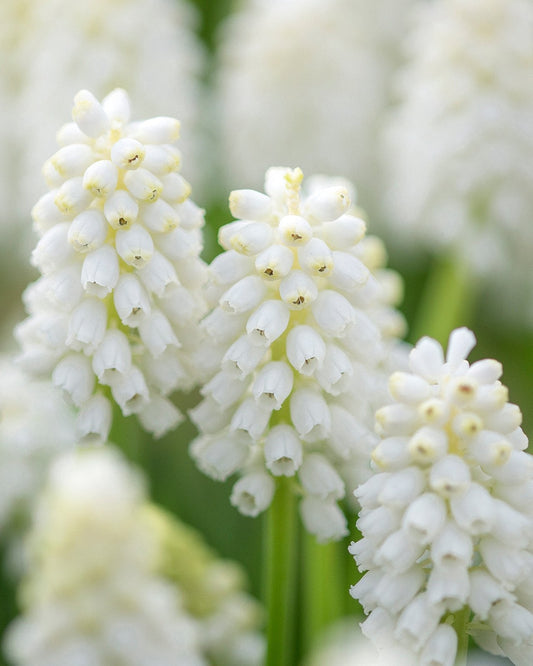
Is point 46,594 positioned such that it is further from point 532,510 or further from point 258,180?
point 258,180

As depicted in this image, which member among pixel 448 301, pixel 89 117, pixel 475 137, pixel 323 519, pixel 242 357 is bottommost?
pixel 323 519

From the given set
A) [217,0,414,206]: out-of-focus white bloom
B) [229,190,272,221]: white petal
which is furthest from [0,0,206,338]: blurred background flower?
[229,190,272,221]: white petal

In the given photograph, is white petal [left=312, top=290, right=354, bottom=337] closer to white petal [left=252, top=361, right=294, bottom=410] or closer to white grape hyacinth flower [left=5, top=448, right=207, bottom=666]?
white petal [left=252, top=361, right=294, bottom=410]

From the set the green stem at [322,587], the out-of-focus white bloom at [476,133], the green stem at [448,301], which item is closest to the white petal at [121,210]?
the green stem at [322,587]

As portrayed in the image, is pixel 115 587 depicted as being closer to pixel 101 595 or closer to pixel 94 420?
pixel 101 595

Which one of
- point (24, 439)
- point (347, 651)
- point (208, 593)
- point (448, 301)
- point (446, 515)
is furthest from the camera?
point (448, 301)

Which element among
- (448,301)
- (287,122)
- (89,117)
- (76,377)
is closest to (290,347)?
(76,377)

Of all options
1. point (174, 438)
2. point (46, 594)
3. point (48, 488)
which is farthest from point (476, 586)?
point (174, 438)
